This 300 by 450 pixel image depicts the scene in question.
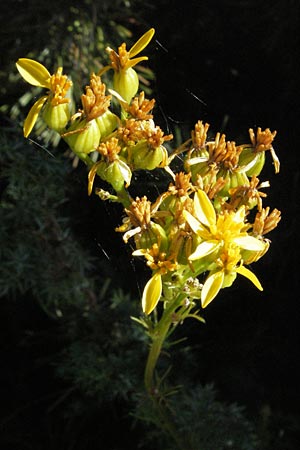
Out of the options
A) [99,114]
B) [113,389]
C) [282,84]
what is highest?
[99,114]

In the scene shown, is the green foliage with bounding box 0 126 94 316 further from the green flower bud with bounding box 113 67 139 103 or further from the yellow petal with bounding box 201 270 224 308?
the yellow petal with bounding box 201 270 224 308

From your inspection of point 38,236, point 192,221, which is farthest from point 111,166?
point 38,236

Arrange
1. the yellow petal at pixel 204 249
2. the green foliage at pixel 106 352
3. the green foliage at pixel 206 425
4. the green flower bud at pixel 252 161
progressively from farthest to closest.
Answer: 1. the green foliage at pixel 106 352
2. the green foliage at pixel 206 425
3. the green flower bud at pixel 252 161
4. the yellow petal at pixel 204 249

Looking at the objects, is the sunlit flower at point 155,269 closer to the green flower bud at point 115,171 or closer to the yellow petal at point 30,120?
the green flower bud at point 115,171

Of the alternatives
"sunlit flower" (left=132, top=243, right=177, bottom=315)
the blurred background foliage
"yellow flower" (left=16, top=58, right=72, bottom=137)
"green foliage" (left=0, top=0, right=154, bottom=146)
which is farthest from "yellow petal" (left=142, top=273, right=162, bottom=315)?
"green foliage" (left=0, top=0, right=154, bottom=146)

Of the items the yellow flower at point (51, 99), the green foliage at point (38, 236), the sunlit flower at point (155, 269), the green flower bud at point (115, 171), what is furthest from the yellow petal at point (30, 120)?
the green foliage at point (38, 236)

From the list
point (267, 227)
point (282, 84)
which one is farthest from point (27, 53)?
point (267, 227)

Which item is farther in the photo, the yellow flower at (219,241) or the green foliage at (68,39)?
the green foliage at (68,39)

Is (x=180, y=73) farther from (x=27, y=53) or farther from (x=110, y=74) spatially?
(x=27, y=53)
